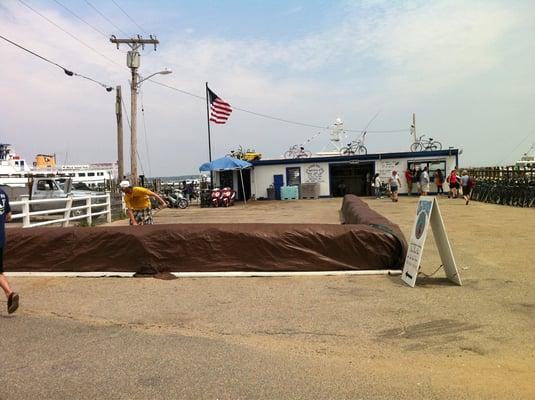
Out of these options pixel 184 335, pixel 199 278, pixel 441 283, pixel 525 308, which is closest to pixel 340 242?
pixel 441 283

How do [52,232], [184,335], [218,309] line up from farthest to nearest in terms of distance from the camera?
[52,232]
[218,309]
[184,335]

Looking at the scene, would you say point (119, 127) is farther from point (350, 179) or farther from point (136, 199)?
point (136, 199)

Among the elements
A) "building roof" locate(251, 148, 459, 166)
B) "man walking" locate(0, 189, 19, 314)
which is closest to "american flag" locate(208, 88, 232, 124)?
"building roof" locate(251, 148, 459, 166)

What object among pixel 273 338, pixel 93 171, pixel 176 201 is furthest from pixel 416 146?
pixel 93 171

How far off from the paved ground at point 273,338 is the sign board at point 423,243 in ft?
0.64

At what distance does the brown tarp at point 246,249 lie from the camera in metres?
8.41

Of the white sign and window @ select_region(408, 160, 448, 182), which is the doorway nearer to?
the white sign

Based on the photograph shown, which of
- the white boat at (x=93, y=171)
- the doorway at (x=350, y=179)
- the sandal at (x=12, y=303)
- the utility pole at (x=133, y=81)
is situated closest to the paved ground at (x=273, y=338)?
the sandal at (x=12, y=303)

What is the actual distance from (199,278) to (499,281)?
4514 millimetres

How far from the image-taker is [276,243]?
8422 millimetres

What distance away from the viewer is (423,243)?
7.41 metres

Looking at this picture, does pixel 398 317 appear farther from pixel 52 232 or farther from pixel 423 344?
pixel 52 232

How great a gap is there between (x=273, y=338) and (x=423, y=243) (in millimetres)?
3119

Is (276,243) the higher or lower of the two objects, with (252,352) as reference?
higher
